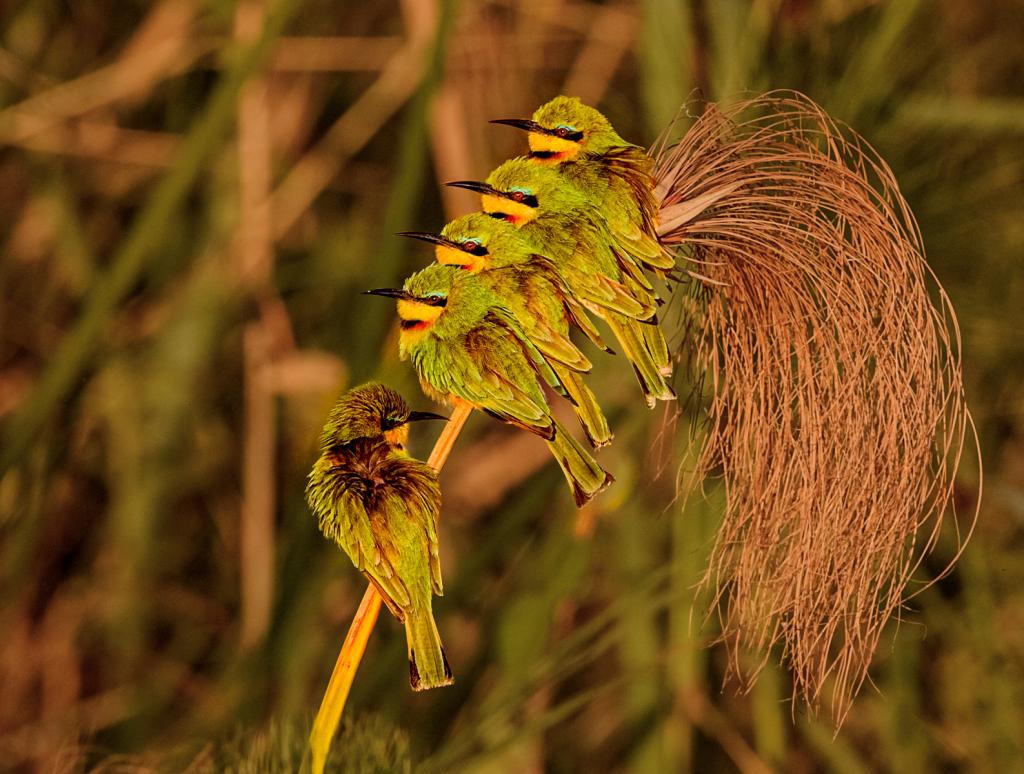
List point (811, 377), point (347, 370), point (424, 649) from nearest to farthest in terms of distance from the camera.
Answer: point (424, 649), point (811, 377), point (347, 370)

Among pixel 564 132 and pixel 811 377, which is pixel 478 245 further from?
pixel 811 377

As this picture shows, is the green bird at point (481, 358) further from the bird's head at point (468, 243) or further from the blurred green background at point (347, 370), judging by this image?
the blurred green background at point (347, 370)

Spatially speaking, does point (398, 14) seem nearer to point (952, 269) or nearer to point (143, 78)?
point (143, 78)

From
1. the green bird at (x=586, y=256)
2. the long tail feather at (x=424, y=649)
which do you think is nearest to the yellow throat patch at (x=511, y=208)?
the green bird at (x=586, y=256)

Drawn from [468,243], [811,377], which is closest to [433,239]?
[468,243]

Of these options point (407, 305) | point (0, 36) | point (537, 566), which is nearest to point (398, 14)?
point (0, 36)

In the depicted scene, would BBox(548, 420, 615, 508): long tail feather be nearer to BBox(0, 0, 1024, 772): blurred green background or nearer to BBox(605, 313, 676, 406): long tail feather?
BBox(605, 313, 676, 406): long tail feather

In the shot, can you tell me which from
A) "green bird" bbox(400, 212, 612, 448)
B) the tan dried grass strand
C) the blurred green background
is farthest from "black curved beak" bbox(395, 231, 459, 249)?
the blurred green background

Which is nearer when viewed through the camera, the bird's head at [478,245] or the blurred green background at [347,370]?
the bird's head at [478,245]

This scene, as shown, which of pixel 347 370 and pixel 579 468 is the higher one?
pixel 347 370
